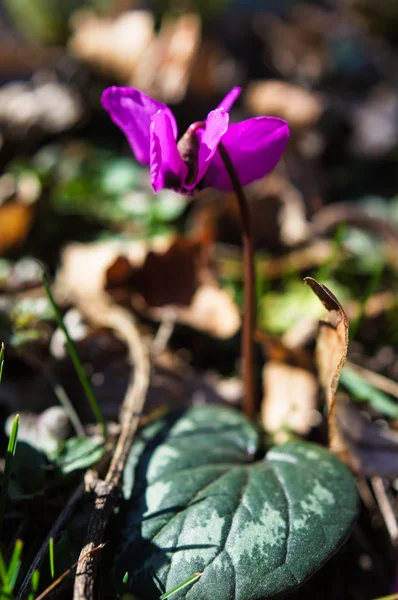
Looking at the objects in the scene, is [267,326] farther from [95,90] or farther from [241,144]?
[95,90]

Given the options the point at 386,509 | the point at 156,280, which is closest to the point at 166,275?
the point at 156,280

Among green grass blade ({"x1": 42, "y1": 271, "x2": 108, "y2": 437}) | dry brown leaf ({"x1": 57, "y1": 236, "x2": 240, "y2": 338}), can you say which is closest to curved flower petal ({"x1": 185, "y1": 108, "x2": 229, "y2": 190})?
green grass blade ({"x1": 42, "y1": 271, "x2": 108, "y2": 437})

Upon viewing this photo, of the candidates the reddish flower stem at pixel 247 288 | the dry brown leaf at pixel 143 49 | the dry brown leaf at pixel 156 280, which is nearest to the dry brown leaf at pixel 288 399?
the reddish flower stem at pixel 247 288

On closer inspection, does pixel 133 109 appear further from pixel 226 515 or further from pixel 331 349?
pixel 226 515

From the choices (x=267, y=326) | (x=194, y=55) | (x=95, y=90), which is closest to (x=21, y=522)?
(x=267, y=326)

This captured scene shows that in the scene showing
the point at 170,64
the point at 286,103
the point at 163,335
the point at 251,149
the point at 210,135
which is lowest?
the point at 286,103

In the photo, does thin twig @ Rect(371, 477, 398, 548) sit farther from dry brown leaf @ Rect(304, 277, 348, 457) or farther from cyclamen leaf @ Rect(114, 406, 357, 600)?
cyclamen leaf @ Rect(114, 406, 357, 600)

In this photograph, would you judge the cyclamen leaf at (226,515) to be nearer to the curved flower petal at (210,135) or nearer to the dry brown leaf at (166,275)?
the curved flower petal at (210,135)
